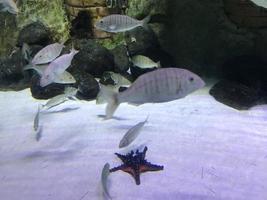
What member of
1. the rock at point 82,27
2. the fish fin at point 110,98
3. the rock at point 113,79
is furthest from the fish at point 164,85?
the rock at point 82,27

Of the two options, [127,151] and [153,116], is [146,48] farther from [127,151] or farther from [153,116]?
[127,151]

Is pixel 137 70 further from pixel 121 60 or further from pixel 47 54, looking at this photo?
pixel 47 54

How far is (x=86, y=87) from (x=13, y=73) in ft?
5.69

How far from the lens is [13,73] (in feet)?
22.0

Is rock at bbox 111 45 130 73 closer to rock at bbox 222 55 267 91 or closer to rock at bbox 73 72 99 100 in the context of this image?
rock at bbox 73 72 99 100

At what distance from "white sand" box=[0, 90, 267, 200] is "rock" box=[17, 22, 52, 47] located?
159cm

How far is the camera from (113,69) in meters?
6.57

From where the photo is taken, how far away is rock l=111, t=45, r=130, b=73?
258 inches

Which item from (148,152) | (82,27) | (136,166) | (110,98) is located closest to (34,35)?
(82,27)

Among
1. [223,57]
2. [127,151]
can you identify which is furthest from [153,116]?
[223,57]

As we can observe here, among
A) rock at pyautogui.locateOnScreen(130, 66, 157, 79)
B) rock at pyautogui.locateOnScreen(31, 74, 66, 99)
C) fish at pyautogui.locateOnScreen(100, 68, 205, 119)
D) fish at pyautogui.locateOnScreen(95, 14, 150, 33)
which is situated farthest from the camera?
rock at pyautogui.locateOnScreen(130, 66, 157, 79)

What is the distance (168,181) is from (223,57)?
3598mm

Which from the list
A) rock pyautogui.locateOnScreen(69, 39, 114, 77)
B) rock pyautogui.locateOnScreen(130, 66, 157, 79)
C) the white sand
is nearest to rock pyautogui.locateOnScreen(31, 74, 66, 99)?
the white sand

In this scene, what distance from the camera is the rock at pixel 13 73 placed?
6684 mm
